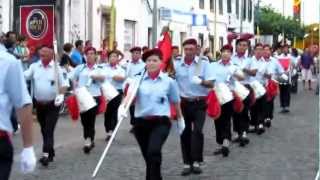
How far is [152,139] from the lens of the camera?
8961 mm

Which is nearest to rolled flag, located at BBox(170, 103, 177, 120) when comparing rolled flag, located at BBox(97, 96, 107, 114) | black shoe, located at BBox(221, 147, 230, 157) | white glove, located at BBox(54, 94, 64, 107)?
white glove, located at BBox(54, 94, 64, 107)

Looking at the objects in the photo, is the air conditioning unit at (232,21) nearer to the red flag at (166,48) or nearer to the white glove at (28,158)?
the red flag at (166,48)

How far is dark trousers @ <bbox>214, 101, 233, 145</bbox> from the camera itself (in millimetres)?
12883

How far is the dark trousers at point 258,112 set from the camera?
53.6 feet

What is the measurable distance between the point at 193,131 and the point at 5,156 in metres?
5.77

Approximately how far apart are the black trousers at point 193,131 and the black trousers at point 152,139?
186cm

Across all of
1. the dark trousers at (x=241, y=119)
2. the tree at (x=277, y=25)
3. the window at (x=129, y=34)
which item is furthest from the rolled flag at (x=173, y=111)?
the tree at (x=277, y=25)

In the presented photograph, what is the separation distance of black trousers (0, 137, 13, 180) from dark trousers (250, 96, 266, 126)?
11.0 meters

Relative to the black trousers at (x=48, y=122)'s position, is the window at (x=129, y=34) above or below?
above

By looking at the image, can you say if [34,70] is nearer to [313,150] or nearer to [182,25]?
[313,150]

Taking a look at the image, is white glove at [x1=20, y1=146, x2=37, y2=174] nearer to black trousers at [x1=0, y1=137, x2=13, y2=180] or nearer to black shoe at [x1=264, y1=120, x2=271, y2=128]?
black trousers at [x1=0, y1=137, x2=13, y2=180]

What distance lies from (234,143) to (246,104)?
771 millimetres

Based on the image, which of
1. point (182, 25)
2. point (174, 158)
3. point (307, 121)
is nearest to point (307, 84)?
point (182, 25)

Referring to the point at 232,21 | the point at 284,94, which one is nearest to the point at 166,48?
the point at 284,94
